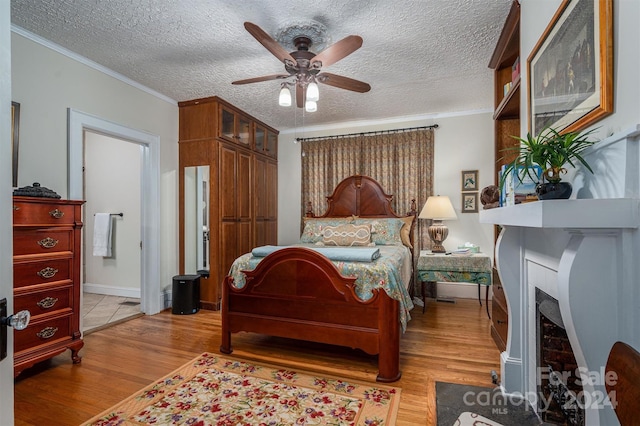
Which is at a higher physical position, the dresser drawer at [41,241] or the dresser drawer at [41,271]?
the dresser drawer at [41,241]

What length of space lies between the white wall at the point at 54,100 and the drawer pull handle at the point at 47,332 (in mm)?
1183

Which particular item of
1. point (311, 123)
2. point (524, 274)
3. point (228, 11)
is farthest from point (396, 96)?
point (524, 274)

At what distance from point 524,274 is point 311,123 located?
3908 millimetres

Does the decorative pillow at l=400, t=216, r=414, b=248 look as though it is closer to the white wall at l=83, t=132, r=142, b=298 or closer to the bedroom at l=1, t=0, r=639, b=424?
the bedroom at l=1, t=0, r=639, b=424

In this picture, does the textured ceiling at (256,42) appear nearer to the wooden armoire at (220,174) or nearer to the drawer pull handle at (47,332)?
the wooden armoire at (220,174)

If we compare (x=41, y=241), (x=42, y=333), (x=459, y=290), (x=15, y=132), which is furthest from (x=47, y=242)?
(x=459, y=290)

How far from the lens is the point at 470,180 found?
442 cm

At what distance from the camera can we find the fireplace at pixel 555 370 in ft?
4.97

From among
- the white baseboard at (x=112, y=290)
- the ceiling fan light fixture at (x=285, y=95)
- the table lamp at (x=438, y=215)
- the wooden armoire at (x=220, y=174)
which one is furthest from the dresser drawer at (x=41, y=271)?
the table lamp at (x=438, y=215)

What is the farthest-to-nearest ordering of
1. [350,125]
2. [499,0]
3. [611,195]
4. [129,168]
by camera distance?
1. [350,125]
2. [129,168]
3. [499,0]
4. [611,195]

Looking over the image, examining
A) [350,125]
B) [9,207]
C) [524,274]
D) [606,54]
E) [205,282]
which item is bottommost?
[205,282]

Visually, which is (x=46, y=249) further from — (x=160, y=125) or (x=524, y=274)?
(x=524, y=274)

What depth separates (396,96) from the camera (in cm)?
390

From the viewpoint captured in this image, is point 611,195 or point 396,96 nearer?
point 611,195
